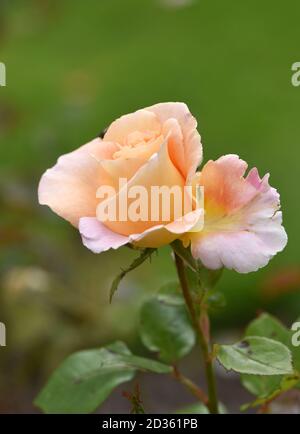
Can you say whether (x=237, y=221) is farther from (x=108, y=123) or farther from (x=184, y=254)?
(x=108, y=123)

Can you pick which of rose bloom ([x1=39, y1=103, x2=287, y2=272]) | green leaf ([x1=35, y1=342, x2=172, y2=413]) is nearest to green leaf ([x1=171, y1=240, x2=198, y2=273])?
rose bloom ([x1=39, y1=103, x2=287, y2=272])

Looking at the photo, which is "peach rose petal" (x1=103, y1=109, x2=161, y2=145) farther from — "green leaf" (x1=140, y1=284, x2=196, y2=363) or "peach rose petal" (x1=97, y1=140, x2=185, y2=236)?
"green leaf" (x1=140, y1=284, x2=196, y2=363)

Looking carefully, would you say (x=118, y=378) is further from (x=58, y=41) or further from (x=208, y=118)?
(x=58, y=41)

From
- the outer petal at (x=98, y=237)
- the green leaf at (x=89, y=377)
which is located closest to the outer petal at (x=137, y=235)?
the outer petal at (x=98, y=237)

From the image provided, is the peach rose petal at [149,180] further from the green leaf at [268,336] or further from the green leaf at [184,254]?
the green leaf at [268,336]

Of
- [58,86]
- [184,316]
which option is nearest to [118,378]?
[184,316]

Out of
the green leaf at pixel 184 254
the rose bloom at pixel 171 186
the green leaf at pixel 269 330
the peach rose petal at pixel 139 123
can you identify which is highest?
the peach rose petal at pixel 139 123
